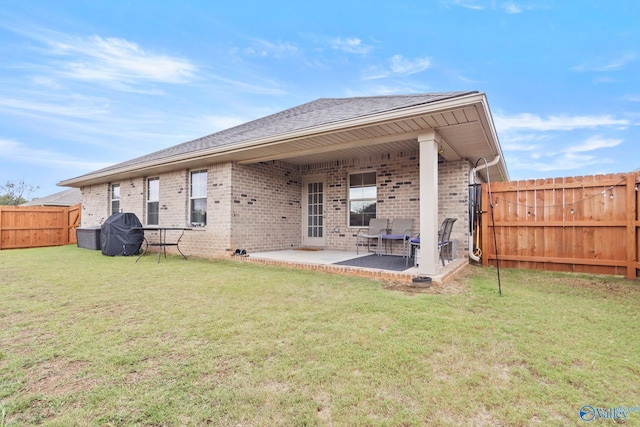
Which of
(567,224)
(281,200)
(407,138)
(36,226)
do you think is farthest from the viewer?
(36,226)

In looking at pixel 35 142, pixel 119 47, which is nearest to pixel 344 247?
pixel 119 47

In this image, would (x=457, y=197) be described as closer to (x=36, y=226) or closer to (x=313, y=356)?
(x=313, y=356)

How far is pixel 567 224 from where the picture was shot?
5.39 m

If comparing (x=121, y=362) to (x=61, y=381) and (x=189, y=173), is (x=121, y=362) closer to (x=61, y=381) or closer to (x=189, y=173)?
(x=61, y=381)

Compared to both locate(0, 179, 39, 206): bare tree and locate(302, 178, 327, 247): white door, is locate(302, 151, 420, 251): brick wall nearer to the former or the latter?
locate(302, 178, 327, 247): white door

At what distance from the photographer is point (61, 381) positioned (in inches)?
70.7

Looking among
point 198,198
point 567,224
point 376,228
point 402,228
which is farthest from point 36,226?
point 567,224

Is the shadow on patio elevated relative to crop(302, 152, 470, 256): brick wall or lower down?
lower down

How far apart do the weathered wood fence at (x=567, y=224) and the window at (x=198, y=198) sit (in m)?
6.74

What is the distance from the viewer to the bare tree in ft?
94.6

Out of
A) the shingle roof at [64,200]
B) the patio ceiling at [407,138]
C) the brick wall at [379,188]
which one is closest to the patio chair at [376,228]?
the brick wall at [379,188]

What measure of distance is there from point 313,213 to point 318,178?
1.08 metres

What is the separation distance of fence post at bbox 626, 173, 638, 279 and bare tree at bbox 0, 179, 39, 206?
42734 mm

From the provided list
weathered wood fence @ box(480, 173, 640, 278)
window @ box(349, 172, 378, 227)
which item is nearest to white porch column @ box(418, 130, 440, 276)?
weathered wood fence @ box(480, 173, 640, 278)
